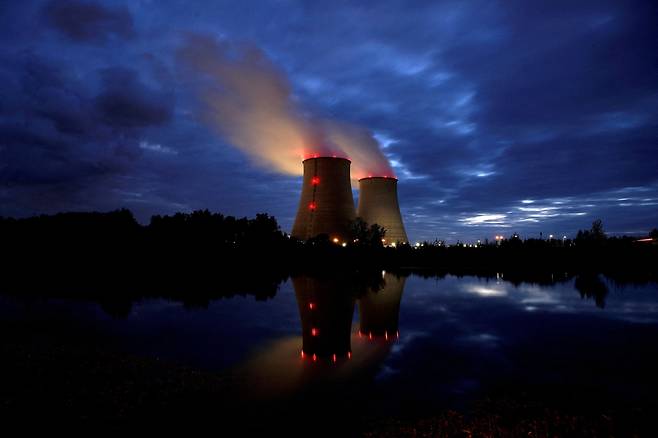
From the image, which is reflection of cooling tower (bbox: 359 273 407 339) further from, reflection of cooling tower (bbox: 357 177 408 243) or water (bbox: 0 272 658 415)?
reflection of cooling tower (bbox: 357 177 408 243)

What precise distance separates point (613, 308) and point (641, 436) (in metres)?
10.2

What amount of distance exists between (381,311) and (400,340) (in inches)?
130

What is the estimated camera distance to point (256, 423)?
4652 millimetres

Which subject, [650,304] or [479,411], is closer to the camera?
[479,411]

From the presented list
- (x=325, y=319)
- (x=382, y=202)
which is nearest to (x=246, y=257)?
(x=382, y=202)

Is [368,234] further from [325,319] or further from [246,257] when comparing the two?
[325,319]

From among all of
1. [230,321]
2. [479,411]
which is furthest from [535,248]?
[479,411]

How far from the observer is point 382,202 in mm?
27891

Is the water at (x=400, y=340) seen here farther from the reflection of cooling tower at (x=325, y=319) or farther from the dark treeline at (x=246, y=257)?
the dark treeline at (x=246, y=257)

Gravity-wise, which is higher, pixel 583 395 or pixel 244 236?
pixel 244 236

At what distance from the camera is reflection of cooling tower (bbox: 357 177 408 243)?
1096 inches

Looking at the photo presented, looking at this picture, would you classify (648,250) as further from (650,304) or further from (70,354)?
(70,354)

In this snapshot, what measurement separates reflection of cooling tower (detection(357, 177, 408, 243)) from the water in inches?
491

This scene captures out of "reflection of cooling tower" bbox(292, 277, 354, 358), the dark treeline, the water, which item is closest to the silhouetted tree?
the dark treeline
